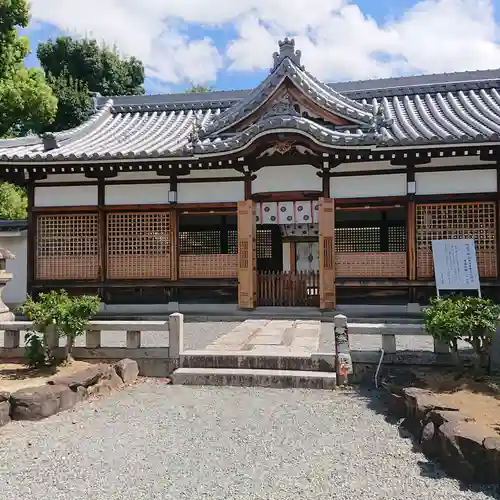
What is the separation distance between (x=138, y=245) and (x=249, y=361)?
20.0 ft

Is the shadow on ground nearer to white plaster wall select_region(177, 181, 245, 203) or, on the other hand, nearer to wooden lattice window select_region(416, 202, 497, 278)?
wooden lattice window select_region(416, 202, 497, 278)

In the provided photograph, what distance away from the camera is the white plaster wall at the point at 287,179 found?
11.2 m

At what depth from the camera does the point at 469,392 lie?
16.5 feet

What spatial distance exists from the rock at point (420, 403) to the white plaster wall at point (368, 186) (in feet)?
21.5

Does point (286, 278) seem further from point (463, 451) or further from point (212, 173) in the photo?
point (463, 451)

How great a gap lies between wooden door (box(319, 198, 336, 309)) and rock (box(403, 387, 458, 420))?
585 cm

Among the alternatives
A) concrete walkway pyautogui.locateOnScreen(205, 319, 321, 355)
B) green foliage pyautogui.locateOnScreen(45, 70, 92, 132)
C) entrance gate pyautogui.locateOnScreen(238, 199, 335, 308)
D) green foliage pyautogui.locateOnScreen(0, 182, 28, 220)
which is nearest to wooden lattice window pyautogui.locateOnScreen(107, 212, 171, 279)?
entrance gate pyautogui.locateOnScreen(238, 199, 335, 308)

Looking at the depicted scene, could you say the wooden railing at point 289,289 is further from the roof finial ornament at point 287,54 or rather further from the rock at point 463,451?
the rock at point 463,451

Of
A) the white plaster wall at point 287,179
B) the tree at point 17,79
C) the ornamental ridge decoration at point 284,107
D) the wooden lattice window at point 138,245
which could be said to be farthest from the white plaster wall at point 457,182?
the tree at point 17,79

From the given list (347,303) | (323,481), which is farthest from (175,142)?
(323,481)

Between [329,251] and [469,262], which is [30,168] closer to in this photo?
[329,251]

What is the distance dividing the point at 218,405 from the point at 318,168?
7011 millimetres

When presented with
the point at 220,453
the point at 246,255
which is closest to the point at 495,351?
the point at 220,453

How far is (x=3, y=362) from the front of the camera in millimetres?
7012
